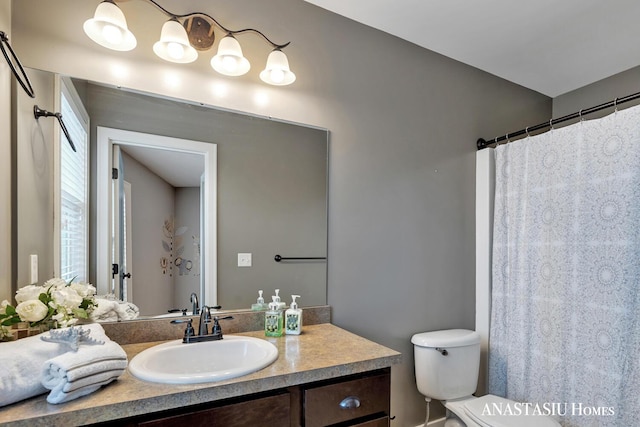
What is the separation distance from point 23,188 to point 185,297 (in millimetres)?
706

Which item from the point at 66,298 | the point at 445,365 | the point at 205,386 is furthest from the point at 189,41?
the point at 445,365

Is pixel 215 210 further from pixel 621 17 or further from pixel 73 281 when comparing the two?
Result: pixel 621 17

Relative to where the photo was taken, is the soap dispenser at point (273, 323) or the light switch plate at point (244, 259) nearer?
the soap dispenser at point (273, 323)

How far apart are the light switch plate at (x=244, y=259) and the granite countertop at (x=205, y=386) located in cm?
39

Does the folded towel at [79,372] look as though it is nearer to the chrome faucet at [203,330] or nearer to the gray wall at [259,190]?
the chrome faucet at [203,330]

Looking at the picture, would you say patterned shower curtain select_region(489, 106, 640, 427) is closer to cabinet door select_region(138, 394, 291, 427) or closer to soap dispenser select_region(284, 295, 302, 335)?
soap dispenser select_region(284, 295, 302, 335)

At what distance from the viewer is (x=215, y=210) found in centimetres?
159

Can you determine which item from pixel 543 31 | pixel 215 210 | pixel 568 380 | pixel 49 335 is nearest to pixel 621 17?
pixel 543 31

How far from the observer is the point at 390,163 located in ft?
6.73

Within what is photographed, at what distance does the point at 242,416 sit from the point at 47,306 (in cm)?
68

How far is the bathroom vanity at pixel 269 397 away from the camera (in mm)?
871

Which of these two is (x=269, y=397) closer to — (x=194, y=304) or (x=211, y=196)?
(x=194, y=304)

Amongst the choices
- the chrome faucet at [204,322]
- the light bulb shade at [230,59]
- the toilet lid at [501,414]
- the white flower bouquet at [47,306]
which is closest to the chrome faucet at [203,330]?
the chrome faucet at [204,322]

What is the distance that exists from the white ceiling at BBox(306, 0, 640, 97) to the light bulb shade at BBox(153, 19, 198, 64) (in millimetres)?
736
